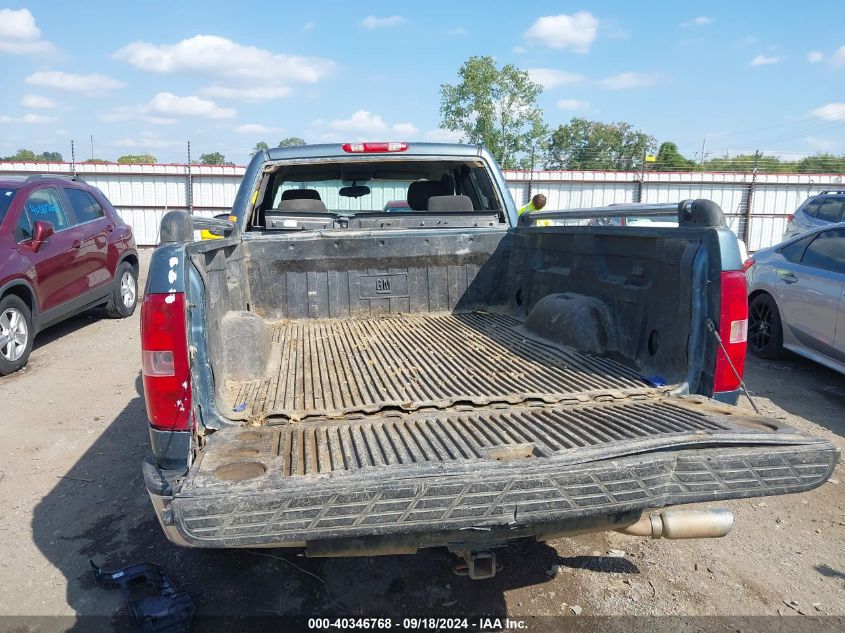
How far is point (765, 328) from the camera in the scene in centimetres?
687

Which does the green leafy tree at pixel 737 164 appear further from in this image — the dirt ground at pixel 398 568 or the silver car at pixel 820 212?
the dirt ground at pixel 398 568

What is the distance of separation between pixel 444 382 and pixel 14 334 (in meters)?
5.51

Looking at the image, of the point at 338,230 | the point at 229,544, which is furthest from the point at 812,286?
the point at 229,544

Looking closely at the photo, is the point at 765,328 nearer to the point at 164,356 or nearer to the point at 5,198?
the point at 164,356

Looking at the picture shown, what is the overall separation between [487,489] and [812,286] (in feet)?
18.6

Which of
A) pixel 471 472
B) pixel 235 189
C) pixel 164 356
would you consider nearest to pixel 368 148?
pixel 164 356

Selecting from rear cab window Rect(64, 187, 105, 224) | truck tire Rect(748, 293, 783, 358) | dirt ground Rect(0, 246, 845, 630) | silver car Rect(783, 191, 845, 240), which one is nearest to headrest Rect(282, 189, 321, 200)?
dirt ground Rect(0, 246, 845, 630)

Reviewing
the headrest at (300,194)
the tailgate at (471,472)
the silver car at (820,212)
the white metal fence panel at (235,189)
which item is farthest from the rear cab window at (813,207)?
the tailgate at (471,472)

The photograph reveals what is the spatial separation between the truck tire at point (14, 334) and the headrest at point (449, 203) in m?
4.58

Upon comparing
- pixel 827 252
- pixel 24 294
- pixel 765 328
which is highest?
pixel 827 252

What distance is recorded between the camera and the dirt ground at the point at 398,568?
278cm

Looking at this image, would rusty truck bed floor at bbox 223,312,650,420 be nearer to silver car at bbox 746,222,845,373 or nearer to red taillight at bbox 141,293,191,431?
red taillight at bbox 141,293,191,431

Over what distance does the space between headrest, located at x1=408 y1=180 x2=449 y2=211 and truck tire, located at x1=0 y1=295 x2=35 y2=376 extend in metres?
4.34

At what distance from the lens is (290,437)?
7.51ft
